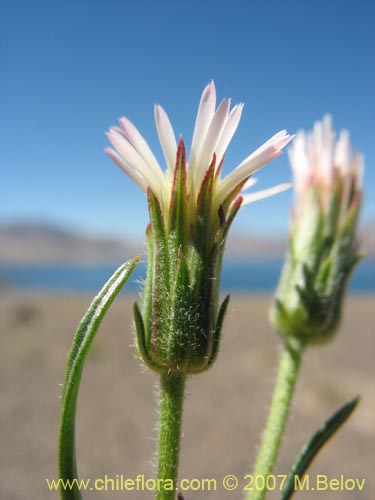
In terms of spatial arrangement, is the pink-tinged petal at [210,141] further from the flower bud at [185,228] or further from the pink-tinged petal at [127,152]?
the pink-tinged petal at [127,152]

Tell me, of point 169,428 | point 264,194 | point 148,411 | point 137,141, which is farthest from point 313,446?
point 148,411

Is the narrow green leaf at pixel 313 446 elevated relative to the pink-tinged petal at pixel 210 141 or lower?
lower

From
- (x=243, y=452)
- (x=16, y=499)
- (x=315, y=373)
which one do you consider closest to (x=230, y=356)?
(x=315, y=373)

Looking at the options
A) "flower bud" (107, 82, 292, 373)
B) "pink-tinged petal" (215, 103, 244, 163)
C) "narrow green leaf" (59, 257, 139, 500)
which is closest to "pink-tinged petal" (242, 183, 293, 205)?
"flower bud" (107, 82, 292, 373)

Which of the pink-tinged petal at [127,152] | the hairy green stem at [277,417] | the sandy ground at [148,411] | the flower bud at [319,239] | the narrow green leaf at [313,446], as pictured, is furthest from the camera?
the sandy ground at [148,411]

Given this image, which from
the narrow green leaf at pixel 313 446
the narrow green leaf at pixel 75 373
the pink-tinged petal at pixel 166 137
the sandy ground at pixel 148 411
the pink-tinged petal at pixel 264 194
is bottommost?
the sandy ground at pixel 148 411

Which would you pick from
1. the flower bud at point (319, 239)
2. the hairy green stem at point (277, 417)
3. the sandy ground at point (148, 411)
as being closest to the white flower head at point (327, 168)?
the flower bud at point (319, 239)

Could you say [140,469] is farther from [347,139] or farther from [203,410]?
[347,139]

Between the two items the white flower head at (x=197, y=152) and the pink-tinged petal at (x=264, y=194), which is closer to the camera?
the white flower head at (x=197, y=152)
